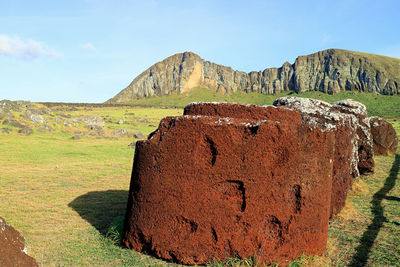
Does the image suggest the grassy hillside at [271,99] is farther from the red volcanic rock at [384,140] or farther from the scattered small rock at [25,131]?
the scattered small rock at [25,131]

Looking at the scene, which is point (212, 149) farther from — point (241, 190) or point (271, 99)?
point (271, 99)

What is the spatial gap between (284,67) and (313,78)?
22.7 meters

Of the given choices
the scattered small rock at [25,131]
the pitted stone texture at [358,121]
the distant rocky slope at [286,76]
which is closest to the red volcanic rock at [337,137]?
the pitted stone texture at [358,121]

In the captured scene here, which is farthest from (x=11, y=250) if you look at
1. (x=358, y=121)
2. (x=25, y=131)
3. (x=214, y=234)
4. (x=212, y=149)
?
(x=25, y=131)

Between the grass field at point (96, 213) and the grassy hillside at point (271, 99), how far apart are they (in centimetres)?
7104

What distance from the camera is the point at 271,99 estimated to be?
13438 cm

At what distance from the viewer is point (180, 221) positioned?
195 inches

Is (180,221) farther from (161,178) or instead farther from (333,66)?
(333,66)

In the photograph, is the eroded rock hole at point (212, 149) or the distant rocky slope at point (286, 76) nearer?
the eroded rock hole at point (212, 149)

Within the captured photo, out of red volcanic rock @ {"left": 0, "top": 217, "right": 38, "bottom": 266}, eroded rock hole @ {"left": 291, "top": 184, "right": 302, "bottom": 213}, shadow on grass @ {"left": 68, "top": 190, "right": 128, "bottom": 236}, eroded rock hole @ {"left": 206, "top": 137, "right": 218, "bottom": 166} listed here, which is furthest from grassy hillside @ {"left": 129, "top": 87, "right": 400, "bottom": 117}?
red volcanic rock @ {"left": 0, "top": 217, "right": 38, "bottom": 266}

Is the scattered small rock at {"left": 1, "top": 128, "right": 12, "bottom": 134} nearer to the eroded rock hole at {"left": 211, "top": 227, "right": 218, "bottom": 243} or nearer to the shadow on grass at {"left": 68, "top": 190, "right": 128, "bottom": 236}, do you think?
the shadow on grass at {"left": 68, "top": 190, "right": 128, "bottom": 236}

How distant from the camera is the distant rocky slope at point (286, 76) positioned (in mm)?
123438

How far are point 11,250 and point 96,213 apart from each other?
3.56 m

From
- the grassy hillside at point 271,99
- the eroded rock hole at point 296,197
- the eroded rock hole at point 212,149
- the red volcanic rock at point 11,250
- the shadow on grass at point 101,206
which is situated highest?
the grassy hillside at point 271,99
